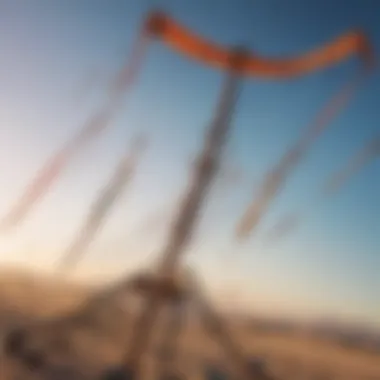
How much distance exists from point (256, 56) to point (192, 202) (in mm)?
433

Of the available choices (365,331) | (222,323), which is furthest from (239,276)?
(365,331)

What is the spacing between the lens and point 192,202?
6.43 feet

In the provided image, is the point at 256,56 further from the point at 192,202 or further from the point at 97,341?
the point at 97,341

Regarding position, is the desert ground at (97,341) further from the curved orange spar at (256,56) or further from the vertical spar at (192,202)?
the curved orange spar at (256,56)

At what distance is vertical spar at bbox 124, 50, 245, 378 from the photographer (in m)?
1.88

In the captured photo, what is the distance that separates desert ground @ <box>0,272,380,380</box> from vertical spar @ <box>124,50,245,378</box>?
32mm

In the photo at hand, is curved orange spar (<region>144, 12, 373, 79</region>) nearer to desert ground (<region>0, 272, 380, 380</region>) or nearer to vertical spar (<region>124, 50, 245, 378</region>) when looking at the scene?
vertical spar (<region>124, 50, 245, 378</region>)

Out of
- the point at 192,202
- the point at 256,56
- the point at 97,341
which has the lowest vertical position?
the point at 97,341

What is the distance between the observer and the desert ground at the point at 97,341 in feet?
6.04

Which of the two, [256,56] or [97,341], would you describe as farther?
[256,56]

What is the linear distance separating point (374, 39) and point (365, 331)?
2.60 ft

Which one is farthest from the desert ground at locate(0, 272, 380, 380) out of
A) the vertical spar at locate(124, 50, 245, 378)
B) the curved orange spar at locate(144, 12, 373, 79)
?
the curved orange spar at locate(144, 12, 373, 79)

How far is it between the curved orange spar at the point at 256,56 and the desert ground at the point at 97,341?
679 millimetres

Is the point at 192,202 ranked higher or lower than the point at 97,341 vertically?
higher
